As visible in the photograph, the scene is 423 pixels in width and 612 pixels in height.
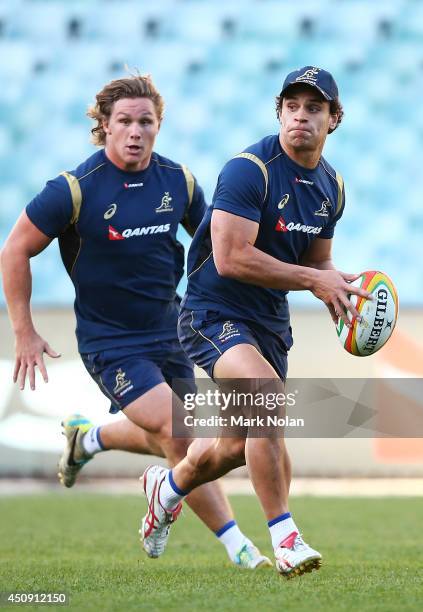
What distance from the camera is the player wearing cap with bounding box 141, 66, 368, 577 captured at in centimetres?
500

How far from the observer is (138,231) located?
6.33 m

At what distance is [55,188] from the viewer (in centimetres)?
608

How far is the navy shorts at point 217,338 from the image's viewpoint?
5242mm

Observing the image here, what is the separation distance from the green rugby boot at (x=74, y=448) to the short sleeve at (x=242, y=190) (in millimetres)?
2589

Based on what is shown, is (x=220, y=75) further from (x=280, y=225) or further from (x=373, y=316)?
(x=373, y=316)

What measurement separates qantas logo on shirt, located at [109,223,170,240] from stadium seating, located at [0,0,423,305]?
8.38 meters

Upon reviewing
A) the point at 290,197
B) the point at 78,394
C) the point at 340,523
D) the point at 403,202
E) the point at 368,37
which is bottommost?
the point at 340,523

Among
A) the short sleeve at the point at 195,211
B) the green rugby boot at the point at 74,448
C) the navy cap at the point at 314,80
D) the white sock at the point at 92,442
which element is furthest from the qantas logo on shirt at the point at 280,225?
the green rugby boot at the point at 74,448

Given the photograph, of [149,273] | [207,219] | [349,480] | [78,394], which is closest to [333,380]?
[349,480]

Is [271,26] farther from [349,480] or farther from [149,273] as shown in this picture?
[149,273]

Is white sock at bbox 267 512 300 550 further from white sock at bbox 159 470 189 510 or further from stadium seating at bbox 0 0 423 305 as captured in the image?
stadium seating at bbox 0 0 423 305

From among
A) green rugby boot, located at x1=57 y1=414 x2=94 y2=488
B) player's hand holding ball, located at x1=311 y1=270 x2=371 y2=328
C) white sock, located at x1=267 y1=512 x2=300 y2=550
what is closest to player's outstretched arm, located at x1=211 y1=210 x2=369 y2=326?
player's hand holding ball, located at x1=311 y1=270 x2=371 y2=328

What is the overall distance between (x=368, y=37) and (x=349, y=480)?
674 centimetres

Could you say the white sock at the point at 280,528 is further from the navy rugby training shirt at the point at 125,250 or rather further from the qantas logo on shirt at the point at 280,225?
the navy rugby training shirt at the point at 125,250
